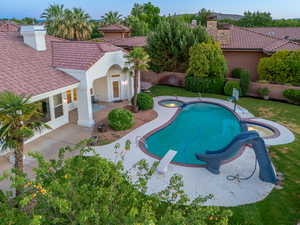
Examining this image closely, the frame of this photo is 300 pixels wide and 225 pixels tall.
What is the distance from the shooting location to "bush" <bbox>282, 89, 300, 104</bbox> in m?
22.8

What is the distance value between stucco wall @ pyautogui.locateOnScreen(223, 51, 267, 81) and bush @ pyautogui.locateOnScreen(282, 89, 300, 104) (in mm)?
6574

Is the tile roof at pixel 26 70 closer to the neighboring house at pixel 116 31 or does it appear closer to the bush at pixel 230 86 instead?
the bush at pixel 230 86

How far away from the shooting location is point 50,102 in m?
16.5

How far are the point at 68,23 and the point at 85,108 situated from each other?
33754 mm

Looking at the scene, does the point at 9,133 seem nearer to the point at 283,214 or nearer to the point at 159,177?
the point at 159,177

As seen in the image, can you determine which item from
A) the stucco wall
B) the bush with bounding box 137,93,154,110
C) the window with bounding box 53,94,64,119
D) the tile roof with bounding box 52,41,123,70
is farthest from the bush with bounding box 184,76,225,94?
the window with bounding box 53,94,64,119

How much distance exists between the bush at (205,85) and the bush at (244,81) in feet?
6.56

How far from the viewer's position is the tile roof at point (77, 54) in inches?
679

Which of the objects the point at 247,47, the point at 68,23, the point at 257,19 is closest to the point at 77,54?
the point at 247,47

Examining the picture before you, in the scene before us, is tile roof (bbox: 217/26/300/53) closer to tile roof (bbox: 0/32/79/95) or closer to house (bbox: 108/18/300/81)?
house (bbox: 108/18/300/81)

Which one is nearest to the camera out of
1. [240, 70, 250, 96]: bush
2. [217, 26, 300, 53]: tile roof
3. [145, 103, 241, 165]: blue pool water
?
[145, 103, 241, 165]: blue pool water

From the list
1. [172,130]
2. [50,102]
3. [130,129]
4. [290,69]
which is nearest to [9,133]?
[50,102]

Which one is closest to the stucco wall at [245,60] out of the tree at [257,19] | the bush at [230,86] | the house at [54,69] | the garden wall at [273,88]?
the garden wall at [273,88]

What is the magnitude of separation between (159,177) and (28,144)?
8459 mm
